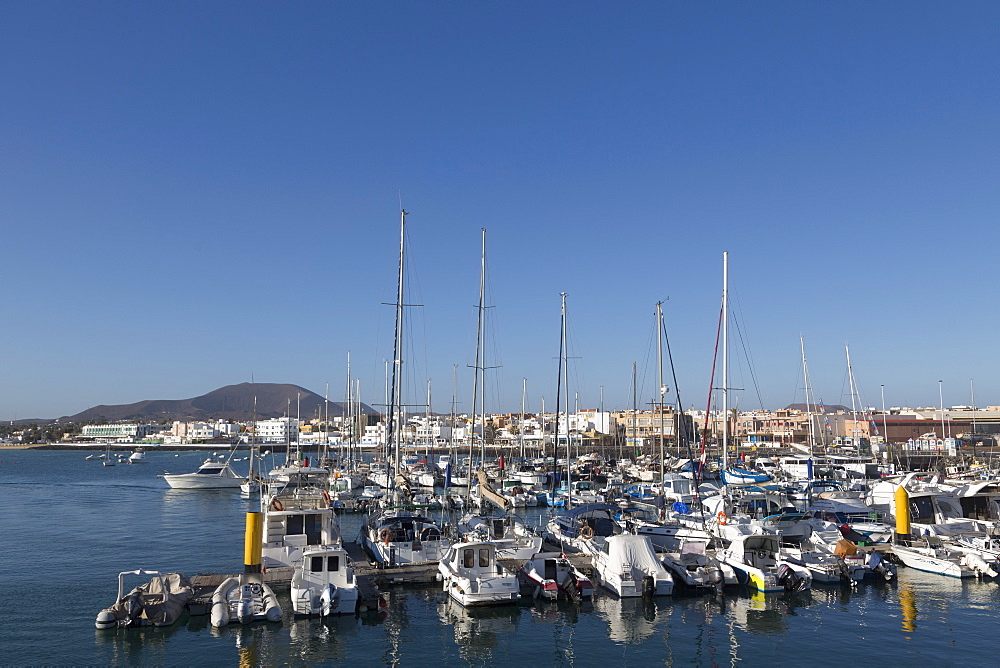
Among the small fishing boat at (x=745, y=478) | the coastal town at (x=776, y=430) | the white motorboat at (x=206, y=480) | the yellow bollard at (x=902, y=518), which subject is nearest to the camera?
the yellow bollard at (x=902, y=518)

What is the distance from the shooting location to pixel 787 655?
2081 cm

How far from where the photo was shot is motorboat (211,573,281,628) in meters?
22.5

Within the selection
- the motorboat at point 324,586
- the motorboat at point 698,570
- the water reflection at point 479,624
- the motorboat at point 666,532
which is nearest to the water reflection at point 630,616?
the motorboat at point 698,570

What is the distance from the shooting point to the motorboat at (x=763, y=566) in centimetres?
2717

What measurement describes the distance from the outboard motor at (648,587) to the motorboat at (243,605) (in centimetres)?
1269

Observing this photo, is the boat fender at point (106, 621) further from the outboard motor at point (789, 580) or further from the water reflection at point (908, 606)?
the water reflection at point (908, 606)

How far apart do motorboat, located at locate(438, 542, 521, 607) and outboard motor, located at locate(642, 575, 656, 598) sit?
4.60 metres

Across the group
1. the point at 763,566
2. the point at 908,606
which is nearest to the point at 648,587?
the point at 763,566

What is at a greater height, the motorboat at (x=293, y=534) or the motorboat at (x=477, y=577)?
the motorboat at (x=293, y=534)

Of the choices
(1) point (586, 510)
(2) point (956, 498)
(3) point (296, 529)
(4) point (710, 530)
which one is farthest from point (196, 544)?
(2) point (956, 498)

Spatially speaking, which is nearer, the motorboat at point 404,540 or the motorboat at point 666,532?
the motorboat at point 404,540

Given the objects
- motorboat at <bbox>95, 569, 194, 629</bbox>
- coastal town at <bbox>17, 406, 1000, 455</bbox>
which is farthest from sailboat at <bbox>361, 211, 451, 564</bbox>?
coastal town at <bbox>17, 406, 1000, 455</bbox>

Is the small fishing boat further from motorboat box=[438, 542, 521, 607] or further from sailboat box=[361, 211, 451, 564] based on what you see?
motorboat box=[438, 542, 521, 607]

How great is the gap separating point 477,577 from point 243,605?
775 centimetres
